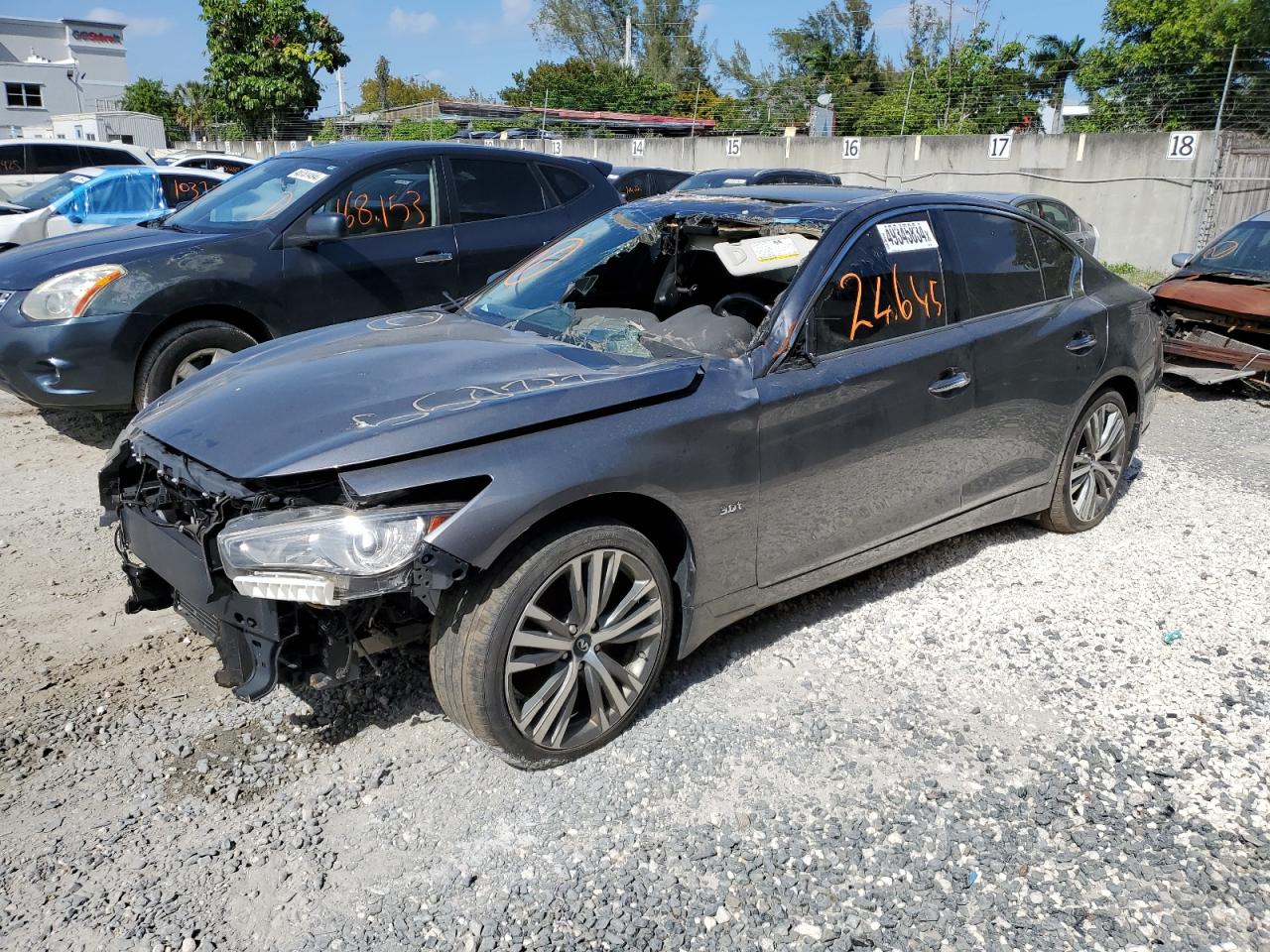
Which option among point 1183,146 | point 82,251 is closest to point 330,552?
point 82,251

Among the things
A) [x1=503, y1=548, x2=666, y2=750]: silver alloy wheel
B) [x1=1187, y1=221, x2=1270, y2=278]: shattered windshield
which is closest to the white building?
[x1=1187, y1=221, x2=1270, y2=278]: shattered windshield

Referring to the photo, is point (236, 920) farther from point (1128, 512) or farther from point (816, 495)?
point (1128, 512)

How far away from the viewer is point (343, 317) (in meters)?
6.60

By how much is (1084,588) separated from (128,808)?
3.91m

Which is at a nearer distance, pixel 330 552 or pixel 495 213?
pixel 330 552

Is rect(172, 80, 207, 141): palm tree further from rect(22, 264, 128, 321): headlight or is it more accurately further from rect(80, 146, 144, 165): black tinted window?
rect(22, 264, 128, 321): headlight

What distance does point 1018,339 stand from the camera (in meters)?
4.39

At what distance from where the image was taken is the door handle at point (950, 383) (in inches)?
157

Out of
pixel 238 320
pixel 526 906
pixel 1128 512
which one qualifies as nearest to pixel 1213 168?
pixel 1128 512

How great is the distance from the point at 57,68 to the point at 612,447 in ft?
206

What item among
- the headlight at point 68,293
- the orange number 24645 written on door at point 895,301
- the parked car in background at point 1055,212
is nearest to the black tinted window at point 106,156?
the headlight at point 68,293

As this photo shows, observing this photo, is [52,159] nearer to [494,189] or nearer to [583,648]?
[494,189]

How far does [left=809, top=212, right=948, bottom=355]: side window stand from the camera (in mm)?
3711

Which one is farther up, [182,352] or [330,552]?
[330,552]
